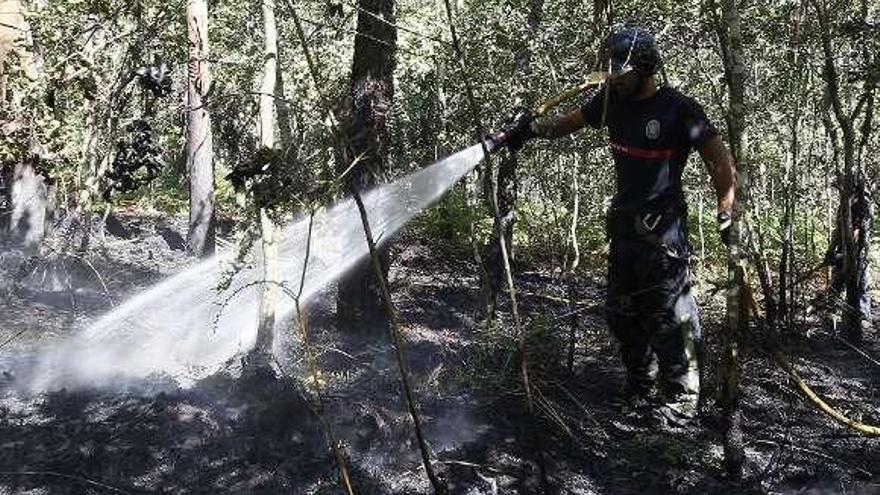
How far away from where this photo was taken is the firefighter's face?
459 cm

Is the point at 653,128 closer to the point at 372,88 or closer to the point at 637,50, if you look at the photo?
the point at 637,50

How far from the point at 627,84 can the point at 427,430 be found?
2.32m

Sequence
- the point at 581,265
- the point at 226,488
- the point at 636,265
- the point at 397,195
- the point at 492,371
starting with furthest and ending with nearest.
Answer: the point at 581,265 → the point at 397,195 → the point at 492,371 → the point at 636,265 → the point at 226,488

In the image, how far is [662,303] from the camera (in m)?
4.82

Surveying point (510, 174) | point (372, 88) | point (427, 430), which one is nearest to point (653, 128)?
point (427, 430)

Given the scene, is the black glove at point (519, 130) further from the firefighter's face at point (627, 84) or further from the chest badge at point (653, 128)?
the chest badge at point (653, 128)

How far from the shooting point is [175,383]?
5.08 m

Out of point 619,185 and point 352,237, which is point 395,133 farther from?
point 619,185

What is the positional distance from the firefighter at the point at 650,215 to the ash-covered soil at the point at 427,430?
1.17 feet

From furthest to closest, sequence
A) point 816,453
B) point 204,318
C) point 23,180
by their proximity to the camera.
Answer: point 23,180 < point 204,318 < point 816,453

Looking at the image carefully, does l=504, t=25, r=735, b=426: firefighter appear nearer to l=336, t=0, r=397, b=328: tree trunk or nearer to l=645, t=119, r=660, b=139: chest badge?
l=645, t=119, r=660, b=139: chest badge

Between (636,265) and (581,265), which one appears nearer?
(636,265)

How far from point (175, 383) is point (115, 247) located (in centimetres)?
703

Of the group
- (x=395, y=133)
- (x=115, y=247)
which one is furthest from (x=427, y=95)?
(x=115, y=247)
